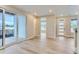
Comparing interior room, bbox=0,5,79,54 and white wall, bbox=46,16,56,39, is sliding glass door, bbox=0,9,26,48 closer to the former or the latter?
A: interior room, bbox=0,5,79,54

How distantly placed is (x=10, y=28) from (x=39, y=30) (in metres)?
5.72

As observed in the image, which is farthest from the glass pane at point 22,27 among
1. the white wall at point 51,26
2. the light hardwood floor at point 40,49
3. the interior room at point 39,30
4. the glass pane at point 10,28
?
the white wall at point 51,26

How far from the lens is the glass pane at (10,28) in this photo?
6793mm

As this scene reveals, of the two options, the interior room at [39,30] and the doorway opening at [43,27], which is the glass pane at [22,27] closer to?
the interior room at [39,30]

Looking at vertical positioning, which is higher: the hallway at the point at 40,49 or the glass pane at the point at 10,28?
the glass pane at the point at 10,28

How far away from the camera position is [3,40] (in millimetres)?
6391

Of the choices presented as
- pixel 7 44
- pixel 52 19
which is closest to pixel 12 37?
pixel 7 44

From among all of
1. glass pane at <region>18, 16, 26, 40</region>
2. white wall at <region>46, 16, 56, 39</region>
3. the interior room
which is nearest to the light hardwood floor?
the interior room

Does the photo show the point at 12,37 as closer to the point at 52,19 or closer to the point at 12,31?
the point at 12,31

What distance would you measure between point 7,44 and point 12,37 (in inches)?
33.0

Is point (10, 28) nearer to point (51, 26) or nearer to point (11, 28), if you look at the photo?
point (11, 28)

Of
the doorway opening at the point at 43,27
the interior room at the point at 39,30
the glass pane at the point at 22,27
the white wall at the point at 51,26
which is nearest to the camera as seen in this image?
the interior room at the point at 39,30

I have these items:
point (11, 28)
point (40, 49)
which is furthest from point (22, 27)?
point (40, 49)
